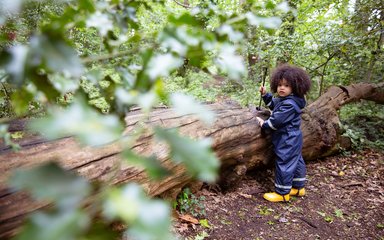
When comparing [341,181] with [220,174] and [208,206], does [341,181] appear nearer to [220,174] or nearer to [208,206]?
[220,174]

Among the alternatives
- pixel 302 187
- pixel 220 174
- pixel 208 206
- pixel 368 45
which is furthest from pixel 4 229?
pixel 368 45

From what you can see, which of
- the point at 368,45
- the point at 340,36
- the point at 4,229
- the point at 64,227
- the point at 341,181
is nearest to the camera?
the point at 64,227

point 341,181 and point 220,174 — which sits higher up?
point 220,174

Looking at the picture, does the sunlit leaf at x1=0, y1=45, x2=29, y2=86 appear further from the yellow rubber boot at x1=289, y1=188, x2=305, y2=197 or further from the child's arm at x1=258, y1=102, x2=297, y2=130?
the yellow rubber boot at x1=289, y1=188, x2=305, y2=197

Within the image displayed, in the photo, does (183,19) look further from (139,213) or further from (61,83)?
(139,213)

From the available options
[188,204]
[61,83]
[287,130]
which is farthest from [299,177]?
[61,83]

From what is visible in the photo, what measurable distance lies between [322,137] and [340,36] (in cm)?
168

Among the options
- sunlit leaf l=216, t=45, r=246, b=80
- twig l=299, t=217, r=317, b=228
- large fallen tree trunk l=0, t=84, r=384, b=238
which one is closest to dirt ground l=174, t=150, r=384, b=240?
twig l=299, t=217, r=317, b=228

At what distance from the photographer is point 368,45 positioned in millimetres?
4949

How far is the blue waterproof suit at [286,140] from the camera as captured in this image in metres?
3.39

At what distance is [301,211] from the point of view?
128 inches

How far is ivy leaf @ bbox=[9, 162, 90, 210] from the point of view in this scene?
39 centimetres

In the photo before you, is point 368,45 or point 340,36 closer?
point 340,36

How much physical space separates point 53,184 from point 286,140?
131 inches
